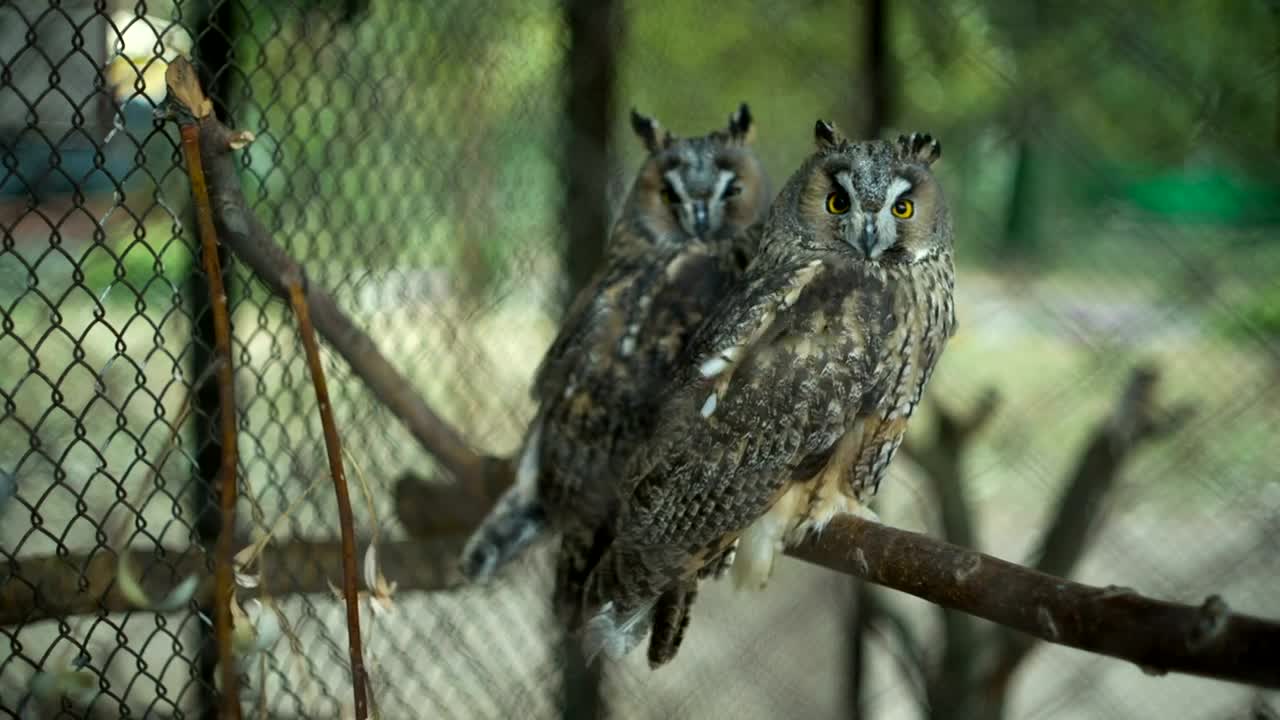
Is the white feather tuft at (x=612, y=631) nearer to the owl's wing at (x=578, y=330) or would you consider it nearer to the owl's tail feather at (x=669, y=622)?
the owl's tail feather at (x=669, y=622)

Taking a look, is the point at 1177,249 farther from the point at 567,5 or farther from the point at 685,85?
the point at 567,5

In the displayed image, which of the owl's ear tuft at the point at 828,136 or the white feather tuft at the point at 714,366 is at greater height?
the owl's ear tuft at the point at 828,136

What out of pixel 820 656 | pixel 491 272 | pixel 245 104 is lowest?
pixel 820 656

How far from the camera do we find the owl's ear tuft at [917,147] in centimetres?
165

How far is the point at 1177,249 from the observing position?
236 cm

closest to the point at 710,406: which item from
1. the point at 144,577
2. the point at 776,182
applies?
the point at 144,577

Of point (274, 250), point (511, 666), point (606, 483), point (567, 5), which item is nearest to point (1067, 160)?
point (567, 5)

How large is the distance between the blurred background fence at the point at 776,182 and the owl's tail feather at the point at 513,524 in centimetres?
20

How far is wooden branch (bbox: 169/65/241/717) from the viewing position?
0.92 metres

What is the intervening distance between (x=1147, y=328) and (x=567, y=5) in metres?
1.61

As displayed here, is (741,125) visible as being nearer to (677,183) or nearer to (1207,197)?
(677,183)

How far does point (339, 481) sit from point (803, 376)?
0.77 meters

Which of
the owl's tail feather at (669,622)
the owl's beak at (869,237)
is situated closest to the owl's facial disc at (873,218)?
the owl's beak at (869,237)

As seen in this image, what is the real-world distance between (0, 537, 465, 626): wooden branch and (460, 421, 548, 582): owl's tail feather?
13cm
